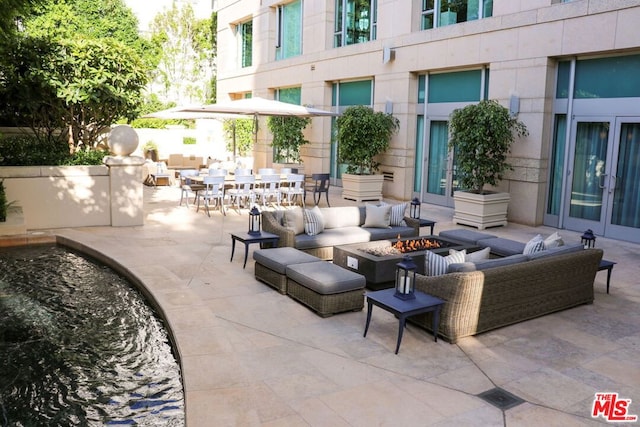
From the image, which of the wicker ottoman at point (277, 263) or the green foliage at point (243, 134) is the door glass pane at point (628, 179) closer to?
the wicker ottoman at point (277, 263)

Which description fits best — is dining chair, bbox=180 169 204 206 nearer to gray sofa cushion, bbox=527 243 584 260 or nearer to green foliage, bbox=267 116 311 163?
green foliage, bbox=267 116 311 163

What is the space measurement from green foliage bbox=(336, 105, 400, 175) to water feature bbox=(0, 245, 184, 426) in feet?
29.3

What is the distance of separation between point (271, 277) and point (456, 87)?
9135mm

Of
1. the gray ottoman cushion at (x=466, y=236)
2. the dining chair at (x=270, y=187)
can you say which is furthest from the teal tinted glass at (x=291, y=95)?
the gray ottoman cushion at (x=466, y=236)

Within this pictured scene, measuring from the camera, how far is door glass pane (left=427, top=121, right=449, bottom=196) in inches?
583

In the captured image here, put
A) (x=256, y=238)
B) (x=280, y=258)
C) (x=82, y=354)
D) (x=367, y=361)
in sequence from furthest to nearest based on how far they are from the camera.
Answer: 1. (x=256, y=238)
2. (x=280, y=258)
3. (x=82, y=354)
4. (x=367, y=361)

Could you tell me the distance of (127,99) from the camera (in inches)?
476

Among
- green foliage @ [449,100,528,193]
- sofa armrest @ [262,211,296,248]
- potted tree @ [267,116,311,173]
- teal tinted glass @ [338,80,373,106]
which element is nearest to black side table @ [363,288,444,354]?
sofa armrest @ [262,211,296,248]

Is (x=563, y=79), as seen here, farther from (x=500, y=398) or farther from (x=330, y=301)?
(x=500, y=398)

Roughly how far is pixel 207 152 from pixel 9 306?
66.8 ft

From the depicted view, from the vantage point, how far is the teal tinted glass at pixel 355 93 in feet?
57.3

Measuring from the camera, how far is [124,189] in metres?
11.0

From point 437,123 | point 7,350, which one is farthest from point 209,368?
point 437,123

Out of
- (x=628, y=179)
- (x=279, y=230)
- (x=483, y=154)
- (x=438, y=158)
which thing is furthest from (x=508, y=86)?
(x=279, y=230)
